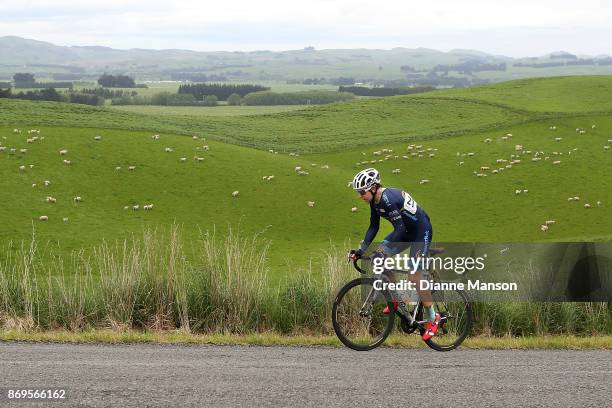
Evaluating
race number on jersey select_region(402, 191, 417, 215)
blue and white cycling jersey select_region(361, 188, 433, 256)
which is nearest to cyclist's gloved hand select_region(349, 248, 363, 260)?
blue and white cycling jersey select_region(361, 188, 433, 256)

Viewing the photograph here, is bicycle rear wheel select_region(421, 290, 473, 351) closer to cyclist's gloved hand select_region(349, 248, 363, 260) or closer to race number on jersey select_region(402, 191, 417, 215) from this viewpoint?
cyclist's gloved hand select_region(349, 248, 363, 260)

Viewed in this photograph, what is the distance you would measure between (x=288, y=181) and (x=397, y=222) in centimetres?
4098

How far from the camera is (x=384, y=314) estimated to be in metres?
13.1

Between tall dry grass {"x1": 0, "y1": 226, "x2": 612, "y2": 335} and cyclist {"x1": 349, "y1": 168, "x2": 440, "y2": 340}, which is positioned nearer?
cyclist {"x1": 349, "y1": 168, "x2": 440, "y2": 340}

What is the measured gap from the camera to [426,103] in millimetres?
97188

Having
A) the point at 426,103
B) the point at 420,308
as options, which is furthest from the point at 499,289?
the point at 426,103

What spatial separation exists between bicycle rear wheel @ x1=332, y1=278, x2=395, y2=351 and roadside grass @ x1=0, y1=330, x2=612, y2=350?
1.12 ft

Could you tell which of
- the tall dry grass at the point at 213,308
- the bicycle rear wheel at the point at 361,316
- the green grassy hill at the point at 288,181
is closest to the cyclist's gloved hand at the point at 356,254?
the bicycle rear wheel at the point at 361,316

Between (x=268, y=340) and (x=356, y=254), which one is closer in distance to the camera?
(x=356, y=254)

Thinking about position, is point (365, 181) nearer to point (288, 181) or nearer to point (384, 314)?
point (384, 314)

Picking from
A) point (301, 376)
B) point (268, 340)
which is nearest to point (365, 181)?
point (301, 376)

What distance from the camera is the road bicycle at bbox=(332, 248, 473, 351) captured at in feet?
39.7

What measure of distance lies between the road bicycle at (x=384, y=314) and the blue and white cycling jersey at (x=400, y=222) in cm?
38

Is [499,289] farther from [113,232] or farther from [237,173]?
[237,173]
